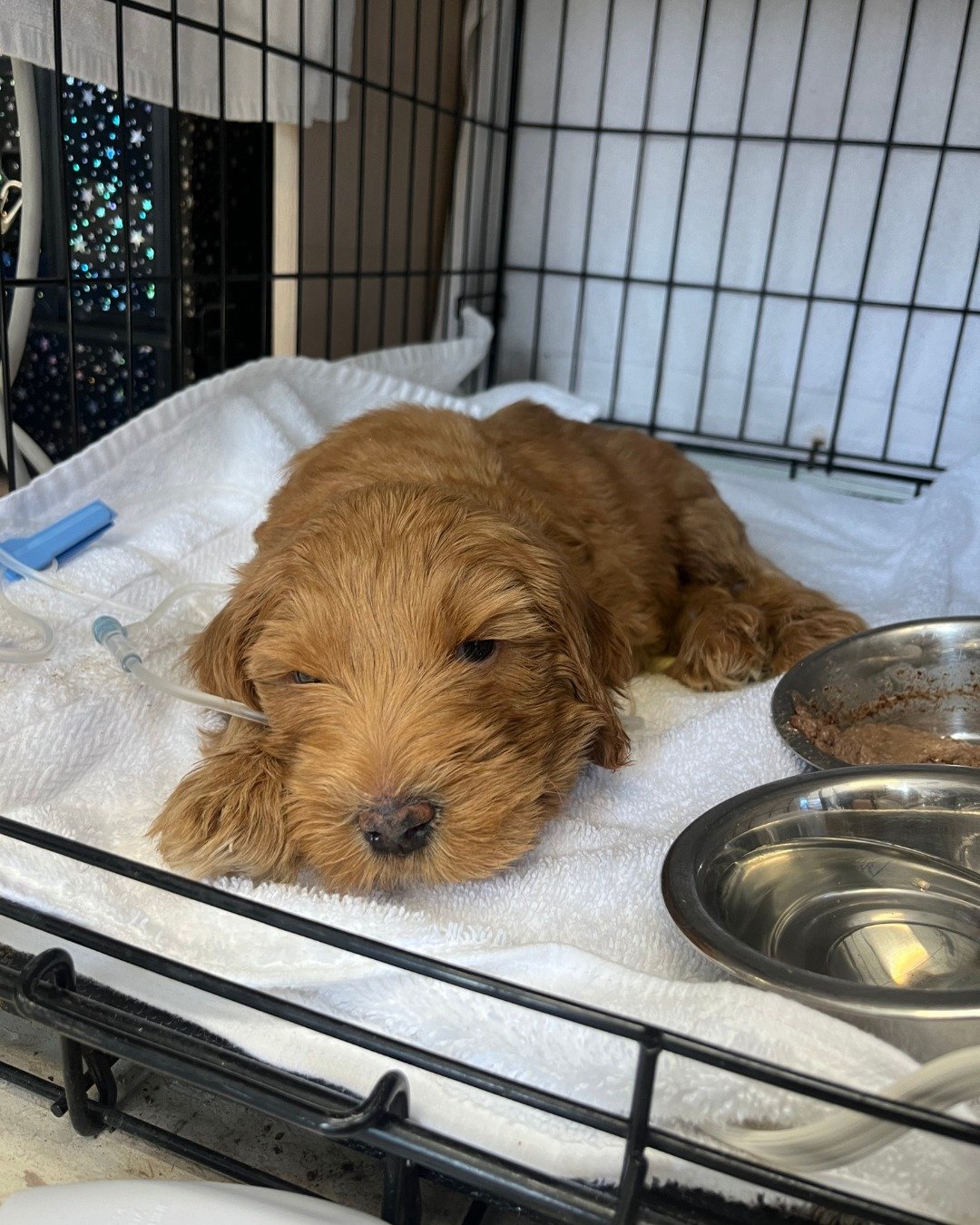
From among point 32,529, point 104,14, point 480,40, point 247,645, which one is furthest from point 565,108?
point 247,645

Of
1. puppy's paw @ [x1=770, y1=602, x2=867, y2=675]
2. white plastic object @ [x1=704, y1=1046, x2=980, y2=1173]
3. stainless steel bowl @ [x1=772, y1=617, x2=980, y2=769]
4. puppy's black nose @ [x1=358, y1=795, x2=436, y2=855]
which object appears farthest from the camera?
puppy's paw @ [x1=770, y1=602, x2=867, y2=675]

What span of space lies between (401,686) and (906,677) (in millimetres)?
1377

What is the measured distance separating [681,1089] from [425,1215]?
437 millimetres

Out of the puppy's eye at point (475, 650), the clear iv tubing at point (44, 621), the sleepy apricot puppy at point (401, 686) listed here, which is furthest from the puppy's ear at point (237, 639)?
the clear iv tubing at point (44, 621)

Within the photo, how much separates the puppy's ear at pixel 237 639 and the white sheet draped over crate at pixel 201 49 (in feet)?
4.91

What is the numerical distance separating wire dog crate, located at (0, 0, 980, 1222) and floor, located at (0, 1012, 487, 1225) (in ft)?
5.88

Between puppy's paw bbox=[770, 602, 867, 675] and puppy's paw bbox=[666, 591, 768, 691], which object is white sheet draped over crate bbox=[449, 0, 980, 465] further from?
puppy's paw bbox=[666, 591, 768, 691]

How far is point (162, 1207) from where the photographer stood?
116cm

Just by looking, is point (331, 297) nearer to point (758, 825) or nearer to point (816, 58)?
point (816, 58)

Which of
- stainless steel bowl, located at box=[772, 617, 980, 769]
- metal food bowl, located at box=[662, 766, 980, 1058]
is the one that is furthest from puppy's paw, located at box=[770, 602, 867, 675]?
metal food bowl, located at box=[662, 766, 980, 1058]

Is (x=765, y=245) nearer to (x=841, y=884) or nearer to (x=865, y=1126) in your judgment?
(x=841, y=884)

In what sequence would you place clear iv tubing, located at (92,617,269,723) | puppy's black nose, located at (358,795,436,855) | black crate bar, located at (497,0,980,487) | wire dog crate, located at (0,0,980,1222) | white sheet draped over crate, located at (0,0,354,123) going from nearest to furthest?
1. puppy's black nose, located at (358,795,436,855)
2. clear iv tubing, located at (92,617,269,723)
3. white sheet draped over crate, located at (0,0,354,123)
4. wire dog crate, located at (0,0,980,1222)
5. black crate bar, located at (497,0,980,487)

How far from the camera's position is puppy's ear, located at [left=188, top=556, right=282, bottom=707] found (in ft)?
5.93

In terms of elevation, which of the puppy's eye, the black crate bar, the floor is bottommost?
the floor
